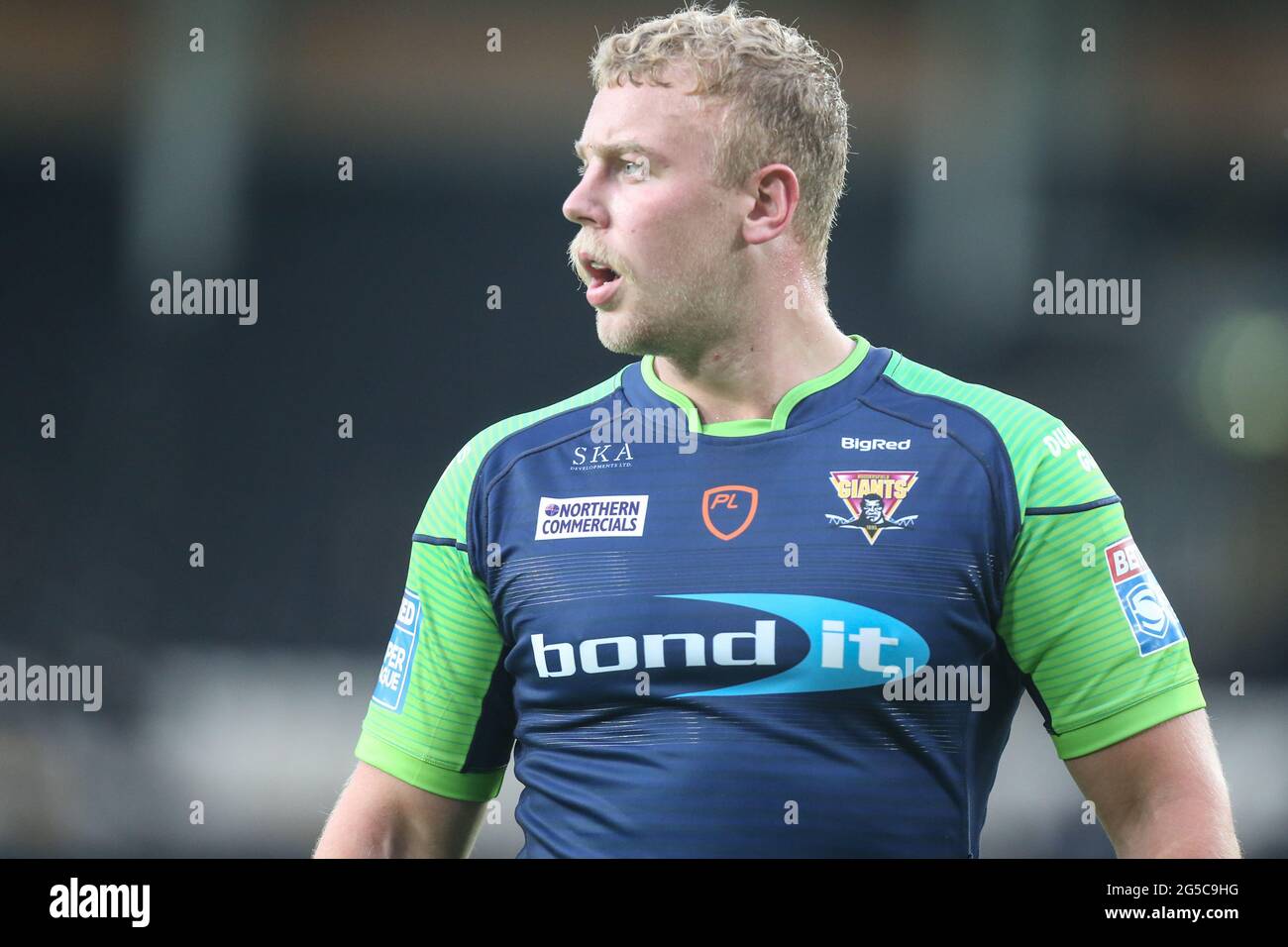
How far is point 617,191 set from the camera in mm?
2721

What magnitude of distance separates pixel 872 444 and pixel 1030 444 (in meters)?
0.27

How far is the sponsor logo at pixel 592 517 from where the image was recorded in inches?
106

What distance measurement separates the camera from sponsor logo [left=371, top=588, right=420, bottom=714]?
2797 mm

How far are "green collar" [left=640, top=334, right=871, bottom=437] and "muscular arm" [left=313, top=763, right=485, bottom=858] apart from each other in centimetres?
81

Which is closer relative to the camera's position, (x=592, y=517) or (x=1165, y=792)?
(x=1165, y=792)

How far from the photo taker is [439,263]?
7.41 metres

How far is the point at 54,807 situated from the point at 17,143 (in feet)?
10.5

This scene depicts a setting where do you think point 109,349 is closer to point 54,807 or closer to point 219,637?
point 219,637
